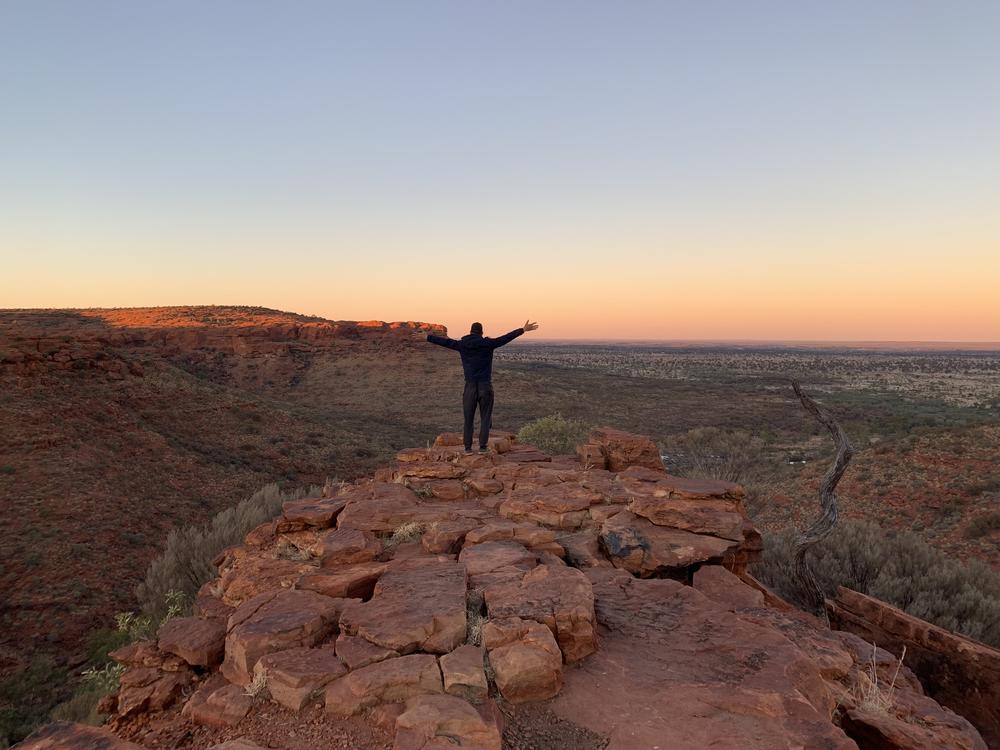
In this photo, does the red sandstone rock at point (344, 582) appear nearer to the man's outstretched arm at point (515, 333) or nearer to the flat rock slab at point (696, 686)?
the flat rock slab at point (696, 686)

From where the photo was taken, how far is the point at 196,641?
4246mm

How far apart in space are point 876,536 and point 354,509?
27.4 ft

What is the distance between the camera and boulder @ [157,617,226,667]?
4.13m

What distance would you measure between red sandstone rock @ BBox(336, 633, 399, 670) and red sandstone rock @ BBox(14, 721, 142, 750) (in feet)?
3.91

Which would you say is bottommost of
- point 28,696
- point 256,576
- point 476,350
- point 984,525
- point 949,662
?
point 28,696

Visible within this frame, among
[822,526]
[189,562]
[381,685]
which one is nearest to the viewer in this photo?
[381,685]

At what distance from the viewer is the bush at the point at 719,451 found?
17922 millimetres

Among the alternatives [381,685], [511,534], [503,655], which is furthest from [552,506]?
[381,685]

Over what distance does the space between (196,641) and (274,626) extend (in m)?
0.79

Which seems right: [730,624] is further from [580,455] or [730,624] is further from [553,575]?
[580,455]

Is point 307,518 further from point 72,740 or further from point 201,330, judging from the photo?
point 201,330

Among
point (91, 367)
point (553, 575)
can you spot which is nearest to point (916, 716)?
point (553, 575)

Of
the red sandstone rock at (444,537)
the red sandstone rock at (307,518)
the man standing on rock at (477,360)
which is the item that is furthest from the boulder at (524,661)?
the man standing on rock at (477,360)

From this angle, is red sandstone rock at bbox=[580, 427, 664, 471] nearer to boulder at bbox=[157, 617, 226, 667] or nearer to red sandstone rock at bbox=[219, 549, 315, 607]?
red sandstone rock at bbox=[219, 549, 315, 607]
